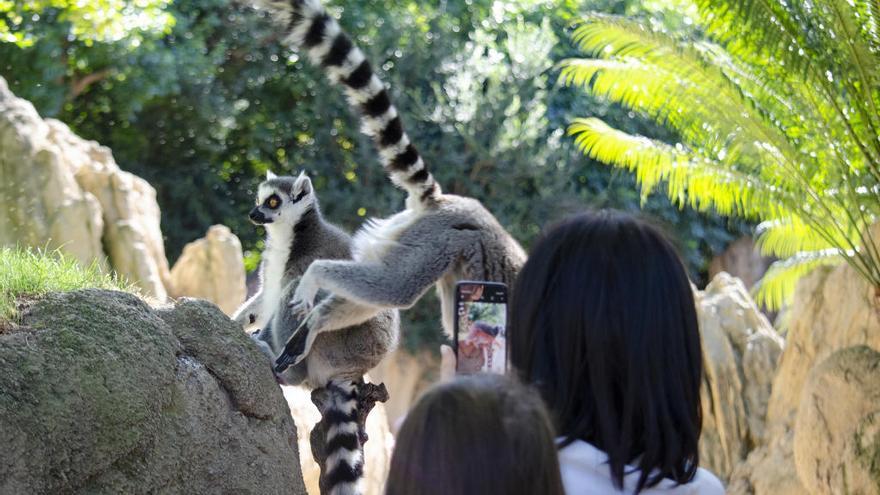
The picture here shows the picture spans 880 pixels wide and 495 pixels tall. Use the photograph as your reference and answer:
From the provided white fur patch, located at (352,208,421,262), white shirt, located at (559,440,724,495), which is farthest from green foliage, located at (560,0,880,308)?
white shirt, located at (559,440,724,495)

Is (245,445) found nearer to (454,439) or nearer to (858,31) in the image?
(454,439)

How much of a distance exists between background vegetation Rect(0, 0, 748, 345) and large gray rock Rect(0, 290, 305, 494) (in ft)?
25.5

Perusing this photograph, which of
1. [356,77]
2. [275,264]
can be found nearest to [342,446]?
[275,264]

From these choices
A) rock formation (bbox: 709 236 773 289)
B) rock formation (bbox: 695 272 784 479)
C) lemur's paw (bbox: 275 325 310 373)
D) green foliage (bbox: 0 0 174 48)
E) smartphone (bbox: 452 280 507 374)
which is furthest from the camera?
rock formation (bbox: 709 236 773 289)

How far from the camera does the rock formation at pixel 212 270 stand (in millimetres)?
9203

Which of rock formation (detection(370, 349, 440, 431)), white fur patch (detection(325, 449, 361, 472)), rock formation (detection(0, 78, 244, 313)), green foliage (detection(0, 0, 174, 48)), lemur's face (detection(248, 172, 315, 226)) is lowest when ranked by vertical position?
rock formation (detection(370, 349, 440, 431))

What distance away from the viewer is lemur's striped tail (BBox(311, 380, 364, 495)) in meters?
4.70

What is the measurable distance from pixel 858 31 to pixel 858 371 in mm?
2300

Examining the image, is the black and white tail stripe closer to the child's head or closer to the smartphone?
the smartphone

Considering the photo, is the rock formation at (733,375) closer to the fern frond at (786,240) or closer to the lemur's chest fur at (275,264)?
the fern frond at (786,240)

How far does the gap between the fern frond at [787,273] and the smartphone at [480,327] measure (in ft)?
21.8

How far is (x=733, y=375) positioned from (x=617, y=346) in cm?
850

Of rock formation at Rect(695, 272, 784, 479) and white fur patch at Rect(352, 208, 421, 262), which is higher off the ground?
white fur patch at Rect(352, 208, 421, 262)

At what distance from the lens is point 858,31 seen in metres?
6.80
